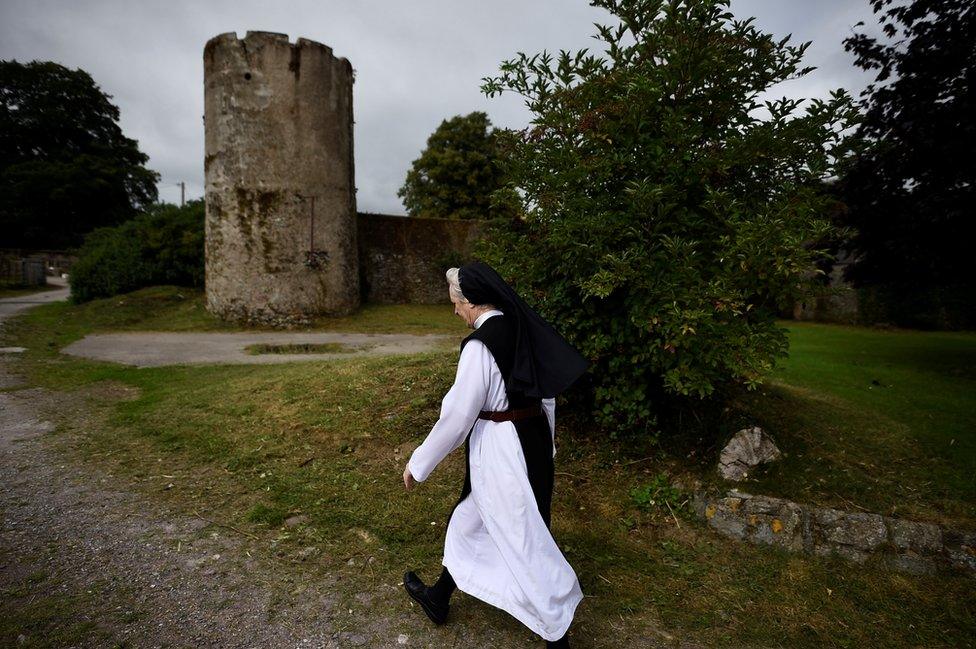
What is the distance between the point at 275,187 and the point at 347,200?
Answer: 6.78 ft

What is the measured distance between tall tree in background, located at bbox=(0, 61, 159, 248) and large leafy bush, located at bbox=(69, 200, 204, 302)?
28.5m

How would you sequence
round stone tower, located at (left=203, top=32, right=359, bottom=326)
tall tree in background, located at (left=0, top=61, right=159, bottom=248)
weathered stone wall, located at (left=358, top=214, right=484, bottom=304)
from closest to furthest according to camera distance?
round stone tower, located at (left=203, top=32, right=359, bottom=326) < weathered stone wall, located at (left=358, top=214, right=484, bottom=304) < tall tree in background, located at (left=0, top=61, right=159, bottom=248)

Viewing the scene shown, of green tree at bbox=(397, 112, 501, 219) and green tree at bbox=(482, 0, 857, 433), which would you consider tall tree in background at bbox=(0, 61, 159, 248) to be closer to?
green tree at bbox=(397, 112, 501, 219)

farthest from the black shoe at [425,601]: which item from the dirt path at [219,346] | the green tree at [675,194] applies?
the dirt path at [219,346]

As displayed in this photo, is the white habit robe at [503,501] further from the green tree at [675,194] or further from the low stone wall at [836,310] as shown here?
the low stone wall at [836,310]

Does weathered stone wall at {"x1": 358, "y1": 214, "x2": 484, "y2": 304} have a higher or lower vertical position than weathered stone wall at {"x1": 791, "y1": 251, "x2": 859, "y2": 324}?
higher

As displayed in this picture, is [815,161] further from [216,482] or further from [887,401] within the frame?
[216,482]

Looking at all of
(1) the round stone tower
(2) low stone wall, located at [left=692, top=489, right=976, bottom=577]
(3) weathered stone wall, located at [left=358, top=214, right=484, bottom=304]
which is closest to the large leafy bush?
(1) the round stone tower

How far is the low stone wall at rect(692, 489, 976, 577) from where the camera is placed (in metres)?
3.53

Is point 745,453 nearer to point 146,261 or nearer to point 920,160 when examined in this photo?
point 920,160

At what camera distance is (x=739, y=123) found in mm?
4125

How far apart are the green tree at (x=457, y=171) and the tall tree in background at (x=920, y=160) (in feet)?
83.9

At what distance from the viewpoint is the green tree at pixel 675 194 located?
3.58 meters

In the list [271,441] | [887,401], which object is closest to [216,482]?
[271,441]
